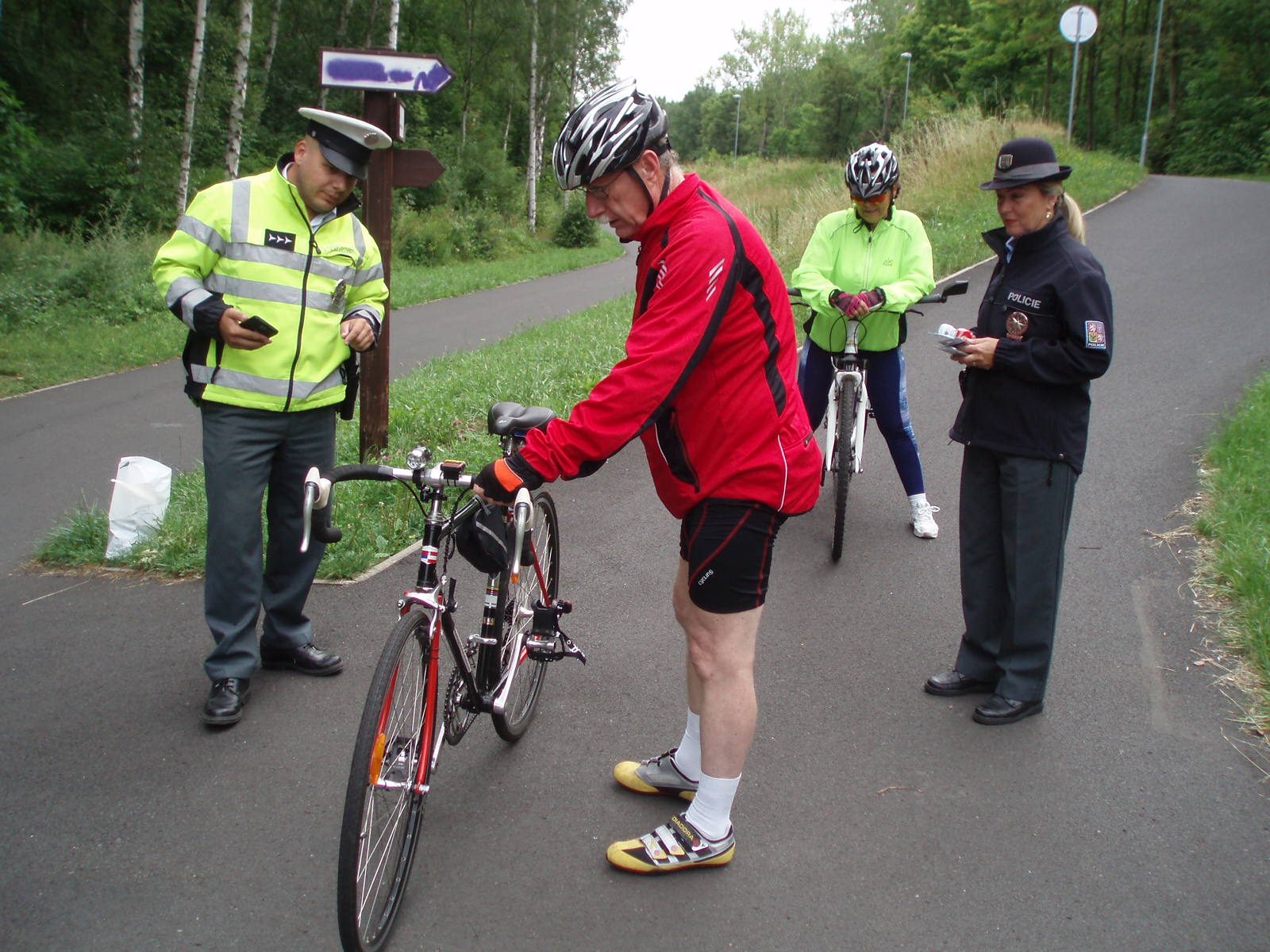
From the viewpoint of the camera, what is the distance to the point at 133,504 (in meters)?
5.42

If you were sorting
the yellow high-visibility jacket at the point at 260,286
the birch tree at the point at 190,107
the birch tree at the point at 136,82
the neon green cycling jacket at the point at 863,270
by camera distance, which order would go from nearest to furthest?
the yellow high-visibility jacket at the point at 260,286 → the neon green cycling jacket at the point at 863,270 → the birch tree at the point at 190,107 → the birch tree at the point at 136,82

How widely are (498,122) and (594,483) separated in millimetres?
41721

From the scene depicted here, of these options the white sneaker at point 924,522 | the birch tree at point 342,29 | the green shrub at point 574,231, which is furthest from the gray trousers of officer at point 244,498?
the birch tree at point 342,29

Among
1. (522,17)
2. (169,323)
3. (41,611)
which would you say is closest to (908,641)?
(41,611)

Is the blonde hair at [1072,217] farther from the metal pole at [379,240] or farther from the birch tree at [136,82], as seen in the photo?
the birch tree at [136,82]

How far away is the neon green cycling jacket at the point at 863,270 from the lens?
5.57 meters

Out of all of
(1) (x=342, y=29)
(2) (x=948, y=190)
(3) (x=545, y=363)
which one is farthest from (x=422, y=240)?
(3) (x=545, y=363)

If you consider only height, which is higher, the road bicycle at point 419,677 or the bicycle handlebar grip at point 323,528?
the bicycle handlebar grip at point 323,528

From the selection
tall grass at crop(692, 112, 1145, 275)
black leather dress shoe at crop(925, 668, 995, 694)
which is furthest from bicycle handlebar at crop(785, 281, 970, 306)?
tall grass at crop(692, 112, 1145, 275)

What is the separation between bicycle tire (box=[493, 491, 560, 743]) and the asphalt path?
0.13 meters

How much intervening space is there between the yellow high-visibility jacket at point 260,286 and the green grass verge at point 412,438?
1.59m

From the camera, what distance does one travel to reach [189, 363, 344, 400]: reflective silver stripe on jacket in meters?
3.77

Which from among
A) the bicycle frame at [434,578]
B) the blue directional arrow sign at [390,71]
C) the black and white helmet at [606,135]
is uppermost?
the blue directional arrow sign at [390,71]

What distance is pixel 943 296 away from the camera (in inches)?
228
